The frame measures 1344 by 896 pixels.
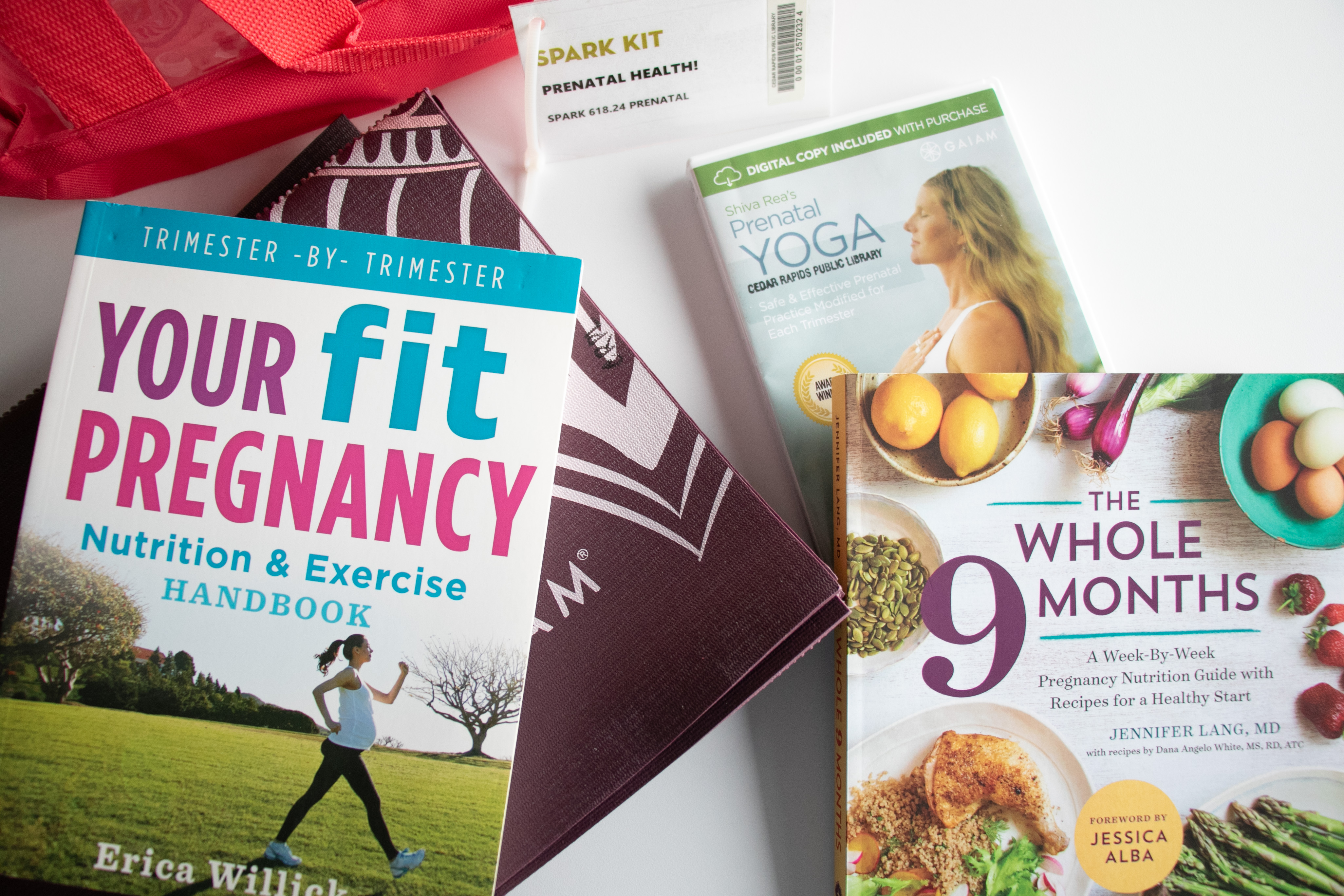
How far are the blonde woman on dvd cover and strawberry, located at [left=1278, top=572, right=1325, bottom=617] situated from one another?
0.25 metres

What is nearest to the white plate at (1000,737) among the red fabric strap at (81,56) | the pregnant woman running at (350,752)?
the pregnant woman running at (350,752)

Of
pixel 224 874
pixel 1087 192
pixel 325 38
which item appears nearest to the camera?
→ pixel 224 874

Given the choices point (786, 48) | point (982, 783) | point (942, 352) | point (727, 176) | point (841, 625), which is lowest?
point (982, 783)

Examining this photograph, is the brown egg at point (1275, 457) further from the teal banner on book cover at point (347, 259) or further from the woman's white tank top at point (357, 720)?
the woman's white tank top at point (357, 720)

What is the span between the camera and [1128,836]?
0.63m

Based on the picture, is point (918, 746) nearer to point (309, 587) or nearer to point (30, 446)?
point (309, 587)

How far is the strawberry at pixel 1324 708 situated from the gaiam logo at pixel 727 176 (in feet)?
2.13

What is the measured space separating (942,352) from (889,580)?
22cm

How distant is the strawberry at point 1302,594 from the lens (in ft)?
2.13

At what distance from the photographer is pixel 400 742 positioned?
1.90 feet

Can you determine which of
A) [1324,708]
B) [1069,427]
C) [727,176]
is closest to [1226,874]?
[1324,708]

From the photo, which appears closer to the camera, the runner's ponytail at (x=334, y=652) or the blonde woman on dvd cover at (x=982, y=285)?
the runner's ponytail at (x=334, y=652)

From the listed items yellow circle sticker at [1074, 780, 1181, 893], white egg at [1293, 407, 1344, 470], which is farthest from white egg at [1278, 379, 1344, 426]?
yellow circle sticker at [1074, 780, 1181, 893]

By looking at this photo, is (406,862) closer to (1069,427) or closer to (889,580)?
(889,580)
